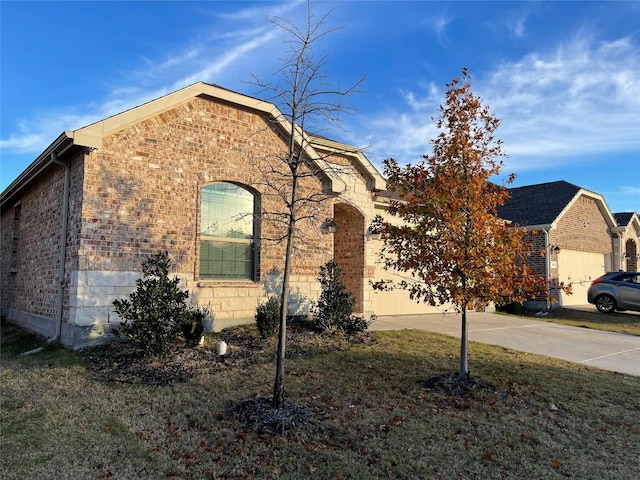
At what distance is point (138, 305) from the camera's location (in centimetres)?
733

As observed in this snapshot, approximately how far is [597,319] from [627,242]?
1162cm

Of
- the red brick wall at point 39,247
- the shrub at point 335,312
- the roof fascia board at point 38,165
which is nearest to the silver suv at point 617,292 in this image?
the shrub at point 335,312

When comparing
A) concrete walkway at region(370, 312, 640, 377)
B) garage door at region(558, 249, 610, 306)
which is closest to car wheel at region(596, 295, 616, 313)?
garage door at region(558, 249, 610, 306)

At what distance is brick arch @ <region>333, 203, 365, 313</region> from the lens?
12.3 metres

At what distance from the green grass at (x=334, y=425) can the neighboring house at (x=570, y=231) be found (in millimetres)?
12678

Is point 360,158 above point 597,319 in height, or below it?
above

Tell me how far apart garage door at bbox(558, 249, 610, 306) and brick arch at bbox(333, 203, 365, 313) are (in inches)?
458

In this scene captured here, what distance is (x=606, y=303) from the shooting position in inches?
661

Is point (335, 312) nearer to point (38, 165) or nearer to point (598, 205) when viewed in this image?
point (38, 165)

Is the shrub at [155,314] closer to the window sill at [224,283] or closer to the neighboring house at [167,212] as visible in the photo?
the neighboring house at [167,212]

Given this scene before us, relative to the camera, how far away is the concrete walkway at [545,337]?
895 centimetres

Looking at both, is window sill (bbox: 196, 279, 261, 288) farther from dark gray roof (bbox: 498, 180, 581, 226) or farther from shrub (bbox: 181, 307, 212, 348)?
dark gray roof (bbox: 498, 180, 581, 226)

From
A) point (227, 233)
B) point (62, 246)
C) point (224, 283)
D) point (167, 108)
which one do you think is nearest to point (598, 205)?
point (227, 233)

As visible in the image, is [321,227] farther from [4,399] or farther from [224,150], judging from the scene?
[4,399]
